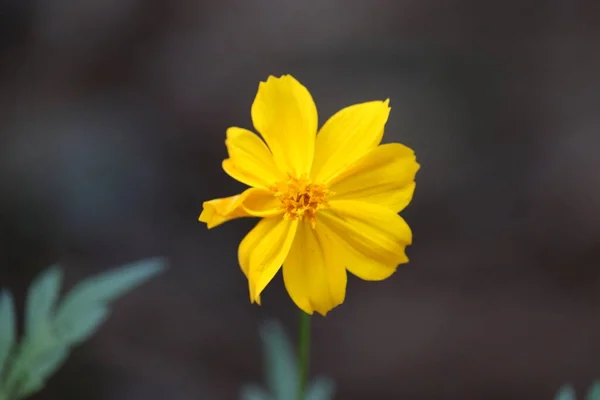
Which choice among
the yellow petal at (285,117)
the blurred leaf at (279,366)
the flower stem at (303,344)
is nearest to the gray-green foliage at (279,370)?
the blurred leaf at (279,366)

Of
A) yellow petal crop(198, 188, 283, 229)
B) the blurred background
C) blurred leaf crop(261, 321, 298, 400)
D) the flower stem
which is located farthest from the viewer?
the blurred background

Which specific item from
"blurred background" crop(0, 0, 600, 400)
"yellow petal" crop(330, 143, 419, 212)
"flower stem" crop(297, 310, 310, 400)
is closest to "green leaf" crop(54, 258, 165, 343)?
"flower stem" crop(297, 310, 310, 400)

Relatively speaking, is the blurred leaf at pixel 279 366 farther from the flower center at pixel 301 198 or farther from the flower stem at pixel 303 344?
the flower center at pixel 301 198

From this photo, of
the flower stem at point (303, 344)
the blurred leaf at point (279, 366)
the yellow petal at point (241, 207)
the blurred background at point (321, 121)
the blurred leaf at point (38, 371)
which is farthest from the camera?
the blurred background at point (321, 121)

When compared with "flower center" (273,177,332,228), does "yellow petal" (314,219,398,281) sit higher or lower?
lower

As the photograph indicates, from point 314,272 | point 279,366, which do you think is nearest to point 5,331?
point 279,366

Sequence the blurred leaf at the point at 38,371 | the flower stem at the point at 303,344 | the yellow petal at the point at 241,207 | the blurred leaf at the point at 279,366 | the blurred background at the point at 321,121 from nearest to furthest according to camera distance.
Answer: the yellow petal at the point at 241,207
the flower stem at the point at 303,344
the blurred leaf at the point at 38,371
the blurred leaf at the point at 279,366
the blurred background at the point at 321,121

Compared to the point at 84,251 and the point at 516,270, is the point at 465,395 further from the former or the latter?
the point at 84,251

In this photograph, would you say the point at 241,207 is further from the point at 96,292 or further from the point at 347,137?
the point at 96,292

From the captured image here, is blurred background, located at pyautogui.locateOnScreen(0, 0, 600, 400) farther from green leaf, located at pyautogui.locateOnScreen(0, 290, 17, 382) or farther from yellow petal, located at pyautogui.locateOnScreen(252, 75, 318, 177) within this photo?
yellow petal, located at pyautogui.locateOnScreen(252, 75, 318, 177)
